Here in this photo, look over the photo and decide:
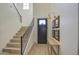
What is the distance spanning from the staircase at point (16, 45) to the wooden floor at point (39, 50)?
23 centimetres

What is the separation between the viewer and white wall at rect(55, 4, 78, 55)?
2.28 metres

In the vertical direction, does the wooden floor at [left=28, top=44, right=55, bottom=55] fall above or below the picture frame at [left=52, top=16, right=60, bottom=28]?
below

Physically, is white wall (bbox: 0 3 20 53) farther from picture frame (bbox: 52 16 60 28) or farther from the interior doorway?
picture frame (bbox: 52 16 60 28)

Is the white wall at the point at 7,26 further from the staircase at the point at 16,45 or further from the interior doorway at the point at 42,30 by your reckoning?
the interior doorway at the point at 42,30

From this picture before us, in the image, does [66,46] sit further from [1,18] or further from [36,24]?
[1,18]

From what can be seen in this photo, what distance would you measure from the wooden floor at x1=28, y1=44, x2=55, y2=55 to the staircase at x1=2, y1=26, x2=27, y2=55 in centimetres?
23

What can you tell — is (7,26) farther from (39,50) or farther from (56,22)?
(56,22)

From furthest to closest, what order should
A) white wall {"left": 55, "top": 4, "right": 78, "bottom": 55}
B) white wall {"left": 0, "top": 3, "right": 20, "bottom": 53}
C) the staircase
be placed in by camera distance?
white wall {"left": 0, "top": 3, "right": 20, "bottom": 53}, the staircase, white wall {"left": 55, "top": 4, "right": 78, "bottom": 55}

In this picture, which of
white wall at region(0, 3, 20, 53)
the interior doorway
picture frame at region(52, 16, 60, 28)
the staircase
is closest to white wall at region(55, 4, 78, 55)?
picture frame at region(52, 16, 60, 28)

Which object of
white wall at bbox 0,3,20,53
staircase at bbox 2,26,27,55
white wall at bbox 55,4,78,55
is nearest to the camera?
white wall at bbox 55,4,78,55

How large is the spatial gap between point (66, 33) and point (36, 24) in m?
0.50

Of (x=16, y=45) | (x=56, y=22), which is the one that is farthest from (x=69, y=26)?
(x=16, y=45)
